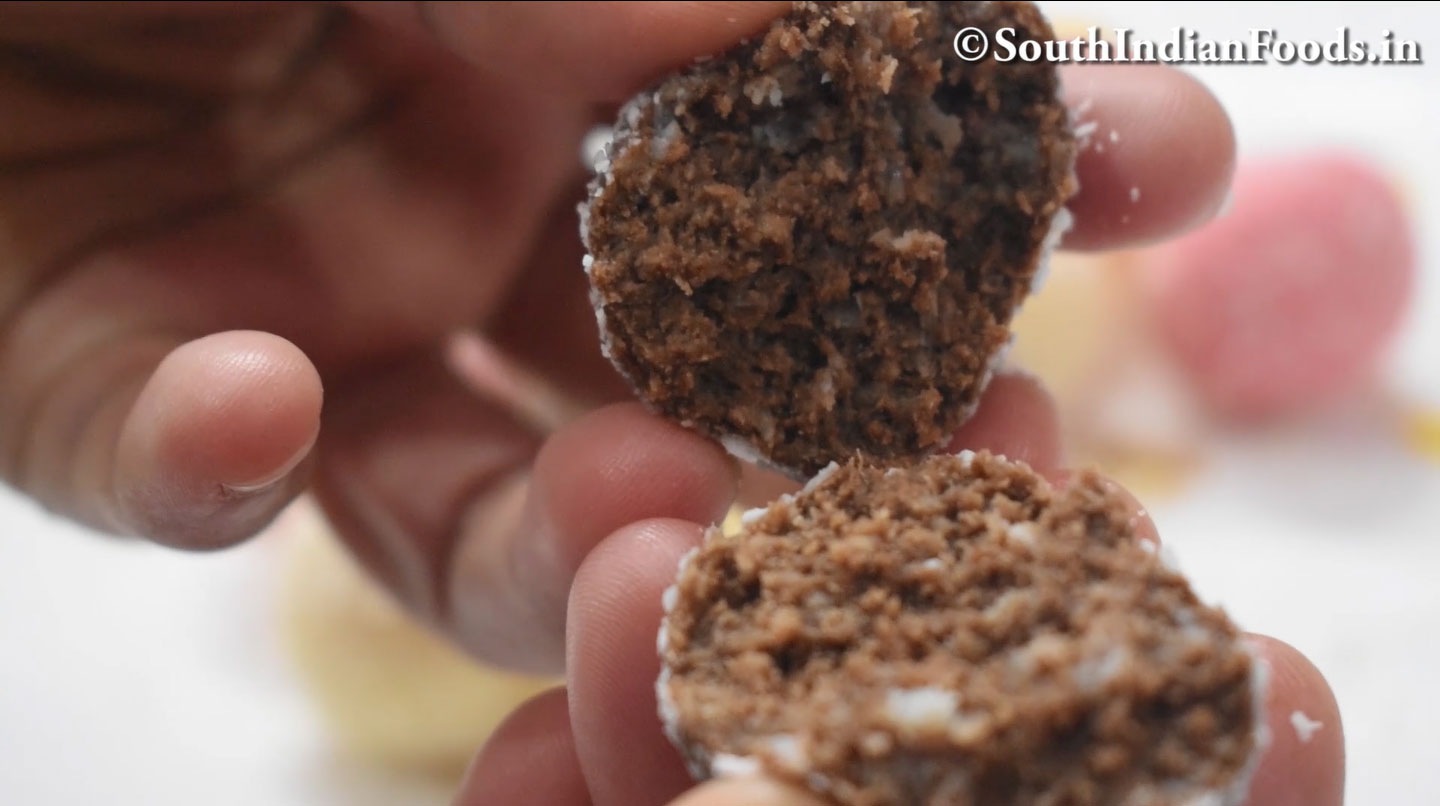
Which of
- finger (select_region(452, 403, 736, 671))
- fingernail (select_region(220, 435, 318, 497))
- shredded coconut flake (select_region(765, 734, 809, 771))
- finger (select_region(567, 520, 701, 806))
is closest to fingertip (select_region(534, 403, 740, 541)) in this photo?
finger (select_region(452, 403, 736, 671))

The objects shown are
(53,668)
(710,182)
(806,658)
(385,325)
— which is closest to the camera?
(806,658)

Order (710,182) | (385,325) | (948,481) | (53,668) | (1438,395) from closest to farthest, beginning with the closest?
(948,481), (710,182), (385,325), (53,668), (1438,395)

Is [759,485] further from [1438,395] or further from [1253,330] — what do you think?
[1438,395]

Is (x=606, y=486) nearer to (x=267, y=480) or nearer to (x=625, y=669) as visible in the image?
(x=625, y=669)

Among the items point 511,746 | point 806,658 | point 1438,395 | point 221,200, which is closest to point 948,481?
point 806,658

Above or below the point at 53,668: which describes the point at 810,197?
above

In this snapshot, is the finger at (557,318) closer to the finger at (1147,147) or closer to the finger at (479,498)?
the finger at (479,498)

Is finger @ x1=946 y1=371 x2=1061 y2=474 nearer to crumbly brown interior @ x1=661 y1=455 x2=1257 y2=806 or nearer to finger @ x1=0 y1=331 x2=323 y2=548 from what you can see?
crumbly brown interior @ x1=661 y1=455 x2=1257 y2=806
